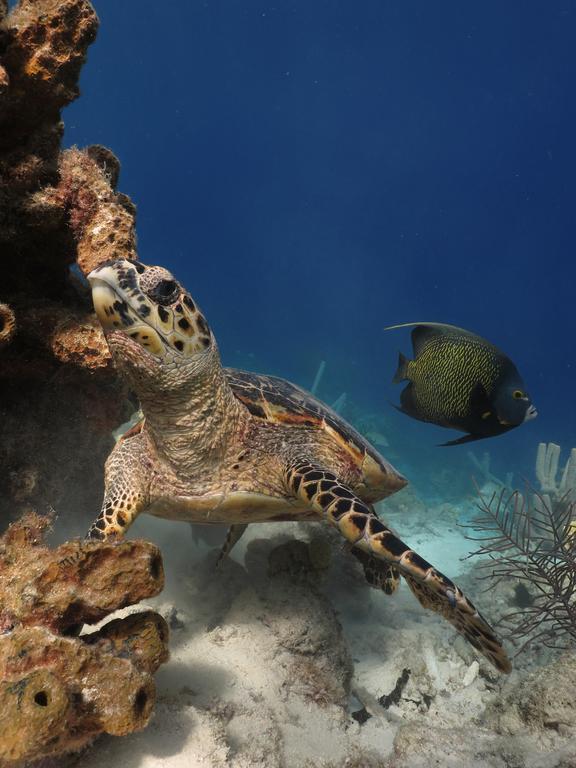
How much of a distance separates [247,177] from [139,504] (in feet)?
326

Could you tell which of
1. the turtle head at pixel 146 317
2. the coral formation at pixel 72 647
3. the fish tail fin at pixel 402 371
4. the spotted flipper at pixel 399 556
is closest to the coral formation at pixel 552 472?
the fish tail fin at pixel 402 371

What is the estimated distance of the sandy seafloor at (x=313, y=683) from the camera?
1.75m

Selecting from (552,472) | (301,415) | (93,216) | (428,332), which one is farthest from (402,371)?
(552,472)

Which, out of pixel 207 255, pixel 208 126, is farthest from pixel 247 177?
pixel 207 255

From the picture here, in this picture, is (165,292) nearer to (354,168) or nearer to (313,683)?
(313,683)

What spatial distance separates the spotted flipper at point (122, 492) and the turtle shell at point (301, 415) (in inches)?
31.7

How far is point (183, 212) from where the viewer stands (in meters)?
96.2

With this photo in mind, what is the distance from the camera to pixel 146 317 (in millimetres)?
1895

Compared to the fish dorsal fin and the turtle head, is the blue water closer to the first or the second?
the fish dorsal fin

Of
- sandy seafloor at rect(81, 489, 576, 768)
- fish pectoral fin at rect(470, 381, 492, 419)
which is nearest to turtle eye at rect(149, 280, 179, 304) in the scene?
sandy seafloor at rect(81, 489, 576, 768)

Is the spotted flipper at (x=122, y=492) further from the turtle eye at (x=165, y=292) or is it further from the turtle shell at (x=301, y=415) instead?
the turtle eye at (x=165, y=292)

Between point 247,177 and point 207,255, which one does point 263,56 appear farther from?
point 207,255

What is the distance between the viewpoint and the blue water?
59375 mm

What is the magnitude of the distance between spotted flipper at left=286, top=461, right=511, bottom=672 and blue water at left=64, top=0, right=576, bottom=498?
40911mm
